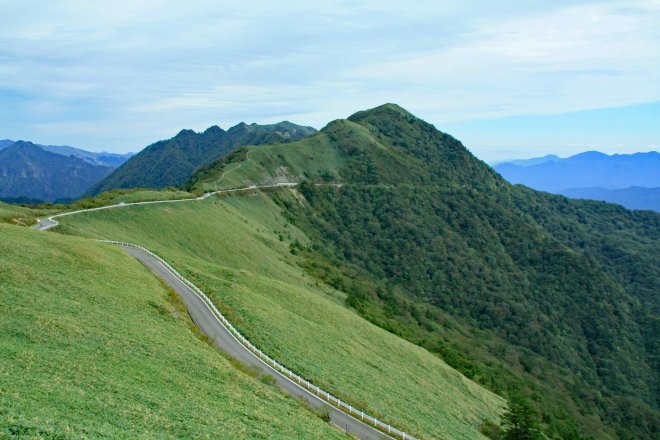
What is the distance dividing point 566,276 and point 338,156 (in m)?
82.7

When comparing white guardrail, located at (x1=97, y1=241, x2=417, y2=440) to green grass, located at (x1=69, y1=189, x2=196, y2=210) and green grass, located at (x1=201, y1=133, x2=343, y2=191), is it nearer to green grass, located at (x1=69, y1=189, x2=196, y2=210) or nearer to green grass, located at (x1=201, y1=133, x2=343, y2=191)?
green grass, located at (x1=69, y1=189, x2=196, y2=210)

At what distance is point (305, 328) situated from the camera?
43.6 metres

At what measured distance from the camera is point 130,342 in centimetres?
2667

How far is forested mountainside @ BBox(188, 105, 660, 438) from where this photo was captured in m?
93.6

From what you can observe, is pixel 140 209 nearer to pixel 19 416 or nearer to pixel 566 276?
pixel 19 416

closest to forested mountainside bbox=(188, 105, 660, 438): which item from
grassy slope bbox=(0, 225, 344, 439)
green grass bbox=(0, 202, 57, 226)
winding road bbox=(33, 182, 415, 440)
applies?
winding road bbox=(33, 182, 415, 440)

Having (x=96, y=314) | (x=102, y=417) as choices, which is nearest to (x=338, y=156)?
(x=96, y=314)

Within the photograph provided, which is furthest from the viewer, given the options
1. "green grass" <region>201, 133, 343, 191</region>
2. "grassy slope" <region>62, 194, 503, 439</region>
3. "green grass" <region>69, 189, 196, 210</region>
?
"green grass" <region>201, 133, 343, 191</region>

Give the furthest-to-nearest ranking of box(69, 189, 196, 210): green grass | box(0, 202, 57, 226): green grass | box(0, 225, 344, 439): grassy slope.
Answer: box(69, 189, 196, 210): green grass < box(0, 202, 57, 226): green grass < box(0, 225, 344, 439): grassy slope

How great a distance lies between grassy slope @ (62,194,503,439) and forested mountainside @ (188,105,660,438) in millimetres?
17860

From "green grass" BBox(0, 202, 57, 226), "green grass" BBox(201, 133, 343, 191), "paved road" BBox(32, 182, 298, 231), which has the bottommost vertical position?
"green grass" BBox(0, 202, 57, 226)

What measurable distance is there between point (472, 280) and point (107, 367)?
12250 centimetres

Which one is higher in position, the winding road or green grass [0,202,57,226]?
green grass [0,202,57,226]

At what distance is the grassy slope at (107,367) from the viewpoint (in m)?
17.5
